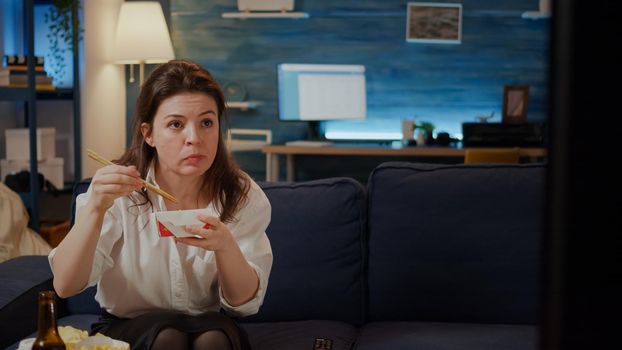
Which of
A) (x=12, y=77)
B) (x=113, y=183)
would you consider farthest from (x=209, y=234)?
(x=12, y=77)

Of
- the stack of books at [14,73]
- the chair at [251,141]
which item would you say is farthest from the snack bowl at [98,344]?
the chair at [251,141]

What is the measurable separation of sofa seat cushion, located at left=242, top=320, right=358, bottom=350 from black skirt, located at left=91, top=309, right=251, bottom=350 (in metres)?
0.22

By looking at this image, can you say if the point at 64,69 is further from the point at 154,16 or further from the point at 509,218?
the point at 509,218

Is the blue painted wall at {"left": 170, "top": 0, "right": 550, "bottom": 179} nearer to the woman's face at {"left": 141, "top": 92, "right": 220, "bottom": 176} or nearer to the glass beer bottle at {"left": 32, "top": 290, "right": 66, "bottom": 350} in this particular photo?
the woman's face at {"left": 141, "top": 92, "right": 220, "bottom": 176}

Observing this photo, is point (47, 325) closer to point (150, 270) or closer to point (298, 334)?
point (150, 270)

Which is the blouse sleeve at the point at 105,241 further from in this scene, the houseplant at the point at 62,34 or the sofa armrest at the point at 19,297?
the houseplant at the point at 62,34

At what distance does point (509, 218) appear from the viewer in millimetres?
2225

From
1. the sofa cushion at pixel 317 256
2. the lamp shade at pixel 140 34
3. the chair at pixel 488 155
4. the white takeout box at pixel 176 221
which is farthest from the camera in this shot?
the lamp shade at pixel 140 34

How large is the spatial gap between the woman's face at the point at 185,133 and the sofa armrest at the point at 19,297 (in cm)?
53

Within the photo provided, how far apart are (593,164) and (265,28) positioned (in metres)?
5.24

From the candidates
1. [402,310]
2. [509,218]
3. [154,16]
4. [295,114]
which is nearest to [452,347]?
[402,310]

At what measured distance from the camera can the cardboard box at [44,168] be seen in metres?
4.22

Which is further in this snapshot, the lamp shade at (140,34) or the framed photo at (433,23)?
the framed photo at (433,23)

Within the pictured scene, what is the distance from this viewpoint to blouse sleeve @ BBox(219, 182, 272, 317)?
183 centimetres
